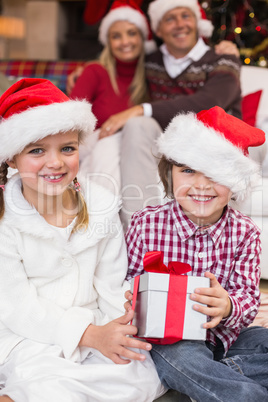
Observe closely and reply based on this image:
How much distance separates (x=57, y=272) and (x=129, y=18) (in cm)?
157

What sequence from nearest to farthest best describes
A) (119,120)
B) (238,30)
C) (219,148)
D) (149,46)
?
(219,148)
(119,120)
(149,46)
(238,30)

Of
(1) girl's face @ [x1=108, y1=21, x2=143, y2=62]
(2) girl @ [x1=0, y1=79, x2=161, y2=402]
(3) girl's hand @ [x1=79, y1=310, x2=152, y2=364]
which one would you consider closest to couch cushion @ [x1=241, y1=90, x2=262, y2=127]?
(1) girl's face @ [x1=108, y1=21, x2=143, y2=62]

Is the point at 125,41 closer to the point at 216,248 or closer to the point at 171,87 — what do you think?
the point at 171,87

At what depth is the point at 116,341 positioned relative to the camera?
1016mm

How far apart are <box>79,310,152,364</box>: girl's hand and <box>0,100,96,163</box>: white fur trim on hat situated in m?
0.45

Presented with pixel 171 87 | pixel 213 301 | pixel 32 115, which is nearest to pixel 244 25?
pixel 171 87

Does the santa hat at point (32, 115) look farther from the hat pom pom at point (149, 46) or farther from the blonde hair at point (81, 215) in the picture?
the hat pom pom at point (149, 46)

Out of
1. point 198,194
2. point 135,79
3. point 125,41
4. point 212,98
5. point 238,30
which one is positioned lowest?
point 198,194

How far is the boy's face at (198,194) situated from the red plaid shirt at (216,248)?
0.05 m

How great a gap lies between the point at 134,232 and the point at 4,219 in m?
0.34

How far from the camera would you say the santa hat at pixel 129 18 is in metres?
2.27

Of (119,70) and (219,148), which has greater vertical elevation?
(119,70)

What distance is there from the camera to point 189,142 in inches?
44.0

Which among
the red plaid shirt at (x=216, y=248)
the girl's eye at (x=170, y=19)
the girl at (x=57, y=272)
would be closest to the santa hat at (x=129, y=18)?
the girl's eye at (x=170, y=19)
